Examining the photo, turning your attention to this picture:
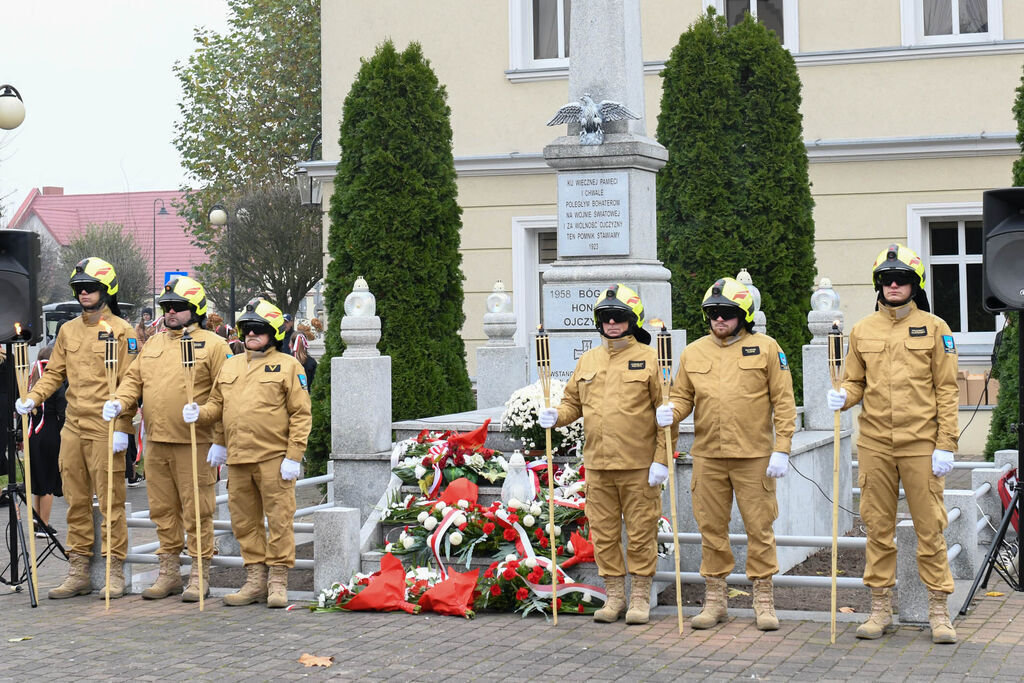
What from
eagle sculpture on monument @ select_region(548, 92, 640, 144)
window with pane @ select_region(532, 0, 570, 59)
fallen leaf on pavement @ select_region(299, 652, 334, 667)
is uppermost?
window with pane @ select_region(532, 0, 570, 59)

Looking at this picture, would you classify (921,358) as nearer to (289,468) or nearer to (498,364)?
(289,468)

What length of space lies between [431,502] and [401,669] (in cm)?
237

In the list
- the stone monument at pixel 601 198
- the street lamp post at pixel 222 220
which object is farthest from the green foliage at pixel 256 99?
the stone monument at pixel 601 198

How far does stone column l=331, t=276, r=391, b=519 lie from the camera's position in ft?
33.7

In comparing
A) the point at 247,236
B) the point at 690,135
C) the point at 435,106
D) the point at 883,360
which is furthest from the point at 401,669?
the point at 247,236

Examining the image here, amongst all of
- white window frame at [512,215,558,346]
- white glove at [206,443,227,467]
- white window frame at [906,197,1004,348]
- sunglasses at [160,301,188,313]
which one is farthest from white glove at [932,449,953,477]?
white window frame at [512,215,558,346]

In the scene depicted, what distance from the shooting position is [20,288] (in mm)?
9578

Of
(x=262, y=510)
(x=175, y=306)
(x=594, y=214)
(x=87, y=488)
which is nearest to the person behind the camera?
(x=262, y=510)

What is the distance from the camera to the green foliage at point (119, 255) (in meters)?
51.1

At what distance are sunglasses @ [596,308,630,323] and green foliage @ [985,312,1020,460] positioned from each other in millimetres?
5269

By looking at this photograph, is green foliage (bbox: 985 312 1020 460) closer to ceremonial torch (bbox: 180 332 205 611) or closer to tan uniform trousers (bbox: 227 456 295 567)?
tan uniform trousers (bbox: 227 456 295 567)

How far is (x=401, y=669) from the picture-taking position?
23.5 feet

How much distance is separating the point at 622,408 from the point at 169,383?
3042 mm

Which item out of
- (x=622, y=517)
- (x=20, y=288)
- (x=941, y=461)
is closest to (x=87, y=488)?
(x=20, y=288)
